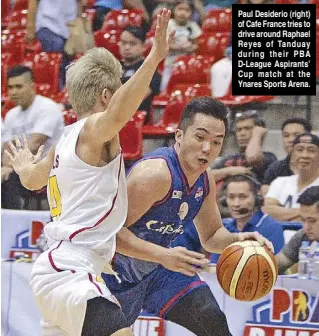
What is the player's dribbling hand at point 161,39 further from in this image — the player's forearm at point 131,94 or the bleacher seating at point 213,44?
the bleacher seating at point 213,44

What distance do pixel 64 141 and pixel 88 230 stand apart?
1.20ft

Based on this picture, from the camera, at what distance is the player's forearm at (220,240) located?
355 cm

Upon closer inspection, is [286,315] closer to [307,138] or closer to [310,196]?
[310,196]

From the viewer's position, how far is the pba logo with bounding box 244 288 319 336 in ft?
12.6

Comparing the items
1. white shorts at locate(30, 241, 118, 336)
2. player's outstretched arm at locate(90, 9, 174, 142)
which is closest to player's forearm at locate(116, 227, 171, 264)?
white shorts at locate(30, 241, 118, 336)

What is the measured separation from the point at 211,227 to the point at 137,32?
1.24 meters

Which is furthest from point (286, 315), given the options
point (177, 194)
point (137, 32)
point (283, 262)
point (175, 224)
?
point (137, 32)

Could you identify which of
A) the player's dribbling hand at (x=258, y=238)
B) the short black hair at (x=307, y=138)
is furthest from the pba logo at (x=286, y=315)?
the short black hair at (x=307, y=138)

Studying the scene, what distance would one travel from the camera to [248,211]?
4.04m

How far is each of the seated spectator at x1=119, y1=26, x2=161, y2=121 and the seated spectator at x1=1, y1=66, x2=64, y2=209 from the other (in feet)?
1.54

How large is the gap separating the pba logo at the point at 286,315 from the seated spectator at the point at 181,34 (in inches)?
50.5

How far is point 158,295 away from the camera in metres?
3.62

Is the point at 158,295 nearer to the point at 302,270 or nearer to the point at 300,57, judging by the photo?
the point at 302,270

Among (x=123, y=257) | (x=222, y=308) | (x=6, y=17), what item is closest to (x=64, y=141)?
(x=123, y=257)
